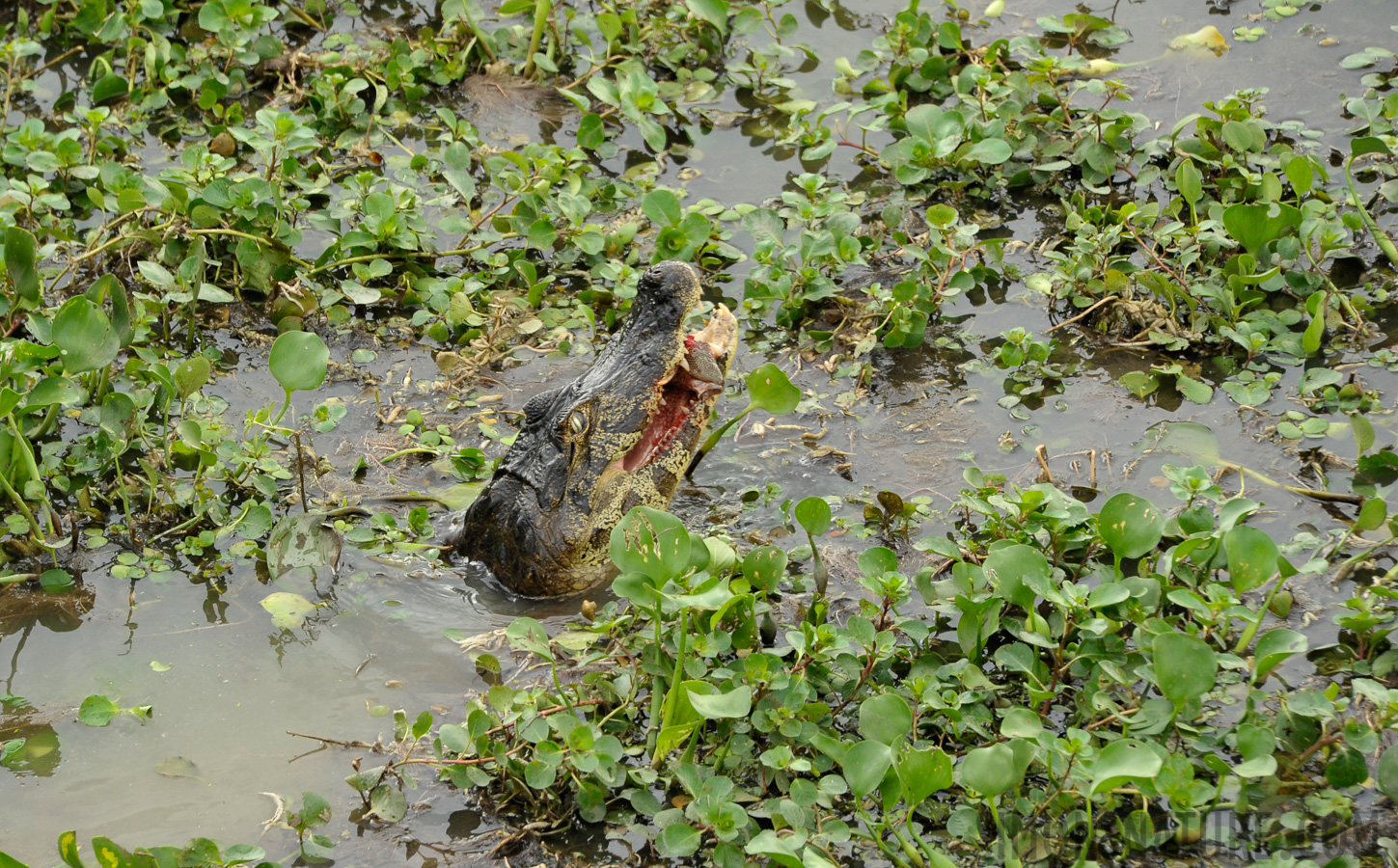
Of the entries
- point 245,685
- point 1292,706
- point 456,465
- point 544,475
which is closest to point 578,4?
point 456,465

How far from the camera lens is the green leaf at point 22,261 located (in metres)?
4.08

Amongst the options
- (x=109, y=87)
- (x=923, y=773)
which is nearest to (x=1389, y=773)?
(x=923, y=773)

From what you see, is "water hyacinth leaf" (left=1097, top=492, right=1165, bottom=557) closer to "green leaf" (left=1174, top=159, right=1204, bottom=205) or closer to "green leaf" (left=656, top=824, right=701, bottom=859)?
"green leaf" (left=656, top=824, right=701, bottom=859)

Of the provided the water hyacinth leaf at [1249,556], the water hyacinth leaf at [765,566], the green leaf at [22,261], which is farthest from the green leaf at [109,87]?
the water hyacinth leaf at [1249,556]

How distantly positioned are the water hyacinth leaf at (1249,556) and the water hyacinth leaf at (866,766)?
114cm

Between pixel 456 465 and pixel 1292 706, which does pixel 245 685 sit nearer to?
pixel 456 465

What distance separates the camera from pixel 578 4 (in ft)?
22.5

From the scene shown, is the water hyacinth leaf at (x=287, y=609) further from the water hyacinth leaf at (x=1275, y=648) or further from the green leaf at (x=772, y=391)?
the water hyacinth leaf at (x=1275, y=648)

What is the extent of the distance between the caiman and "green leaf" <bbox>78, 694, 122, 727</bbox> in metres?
1.22

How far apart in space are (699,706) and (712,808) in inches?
13.0

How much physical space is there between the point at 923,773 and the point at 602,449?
5.58 feet

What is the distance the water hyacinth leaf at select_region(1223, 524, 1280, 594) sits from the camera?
3.04 m

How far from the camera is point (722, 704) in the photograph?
2674 mm

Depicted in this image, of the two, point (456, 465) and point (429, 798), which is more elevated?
point (456, 465)
